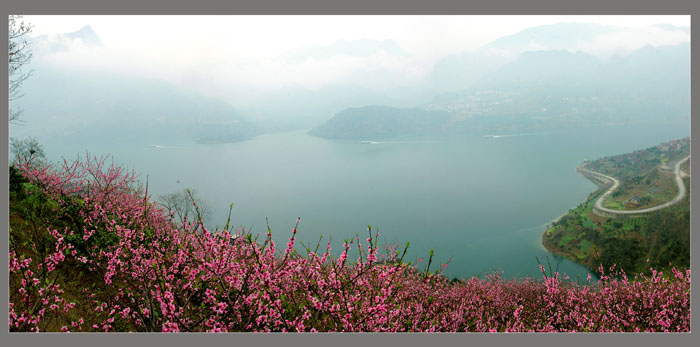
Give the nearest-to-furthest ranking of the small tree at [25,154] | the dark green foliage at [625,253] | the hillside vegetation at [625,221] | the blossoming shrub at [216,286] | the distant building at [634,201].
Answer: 1. the blossoming shrub at [216,286]
2. the small tree at [25,154]
3. the dark green foliage at [625,253]
4. the hillside vegetation at [625,221]
5. the distant building at [634,201]

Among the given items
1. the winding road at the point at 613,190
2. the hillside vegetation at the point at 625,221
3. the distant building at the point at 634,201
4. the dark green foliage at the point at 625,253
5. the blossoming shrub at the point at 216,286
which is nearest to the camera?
the blossoming shrub at the point at 216,286

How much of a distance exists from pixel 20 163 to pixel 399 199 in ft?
55.8

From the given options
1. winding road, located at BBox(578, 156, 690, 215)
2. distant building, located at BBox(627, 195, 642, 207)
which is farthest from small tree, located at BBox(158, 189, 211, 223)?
distant building, located at BBox(627, 195, 642, 207)

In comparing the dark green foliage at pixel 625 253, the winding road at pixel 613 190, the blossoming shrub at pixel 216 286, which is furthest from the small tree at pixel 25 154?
the winding road at pixel 613 190

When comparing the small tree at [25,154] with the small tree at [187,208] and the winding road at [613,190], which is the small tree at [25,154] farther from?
the winding road at [613,190]

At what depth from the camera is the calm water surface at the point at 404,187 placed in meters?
9.66

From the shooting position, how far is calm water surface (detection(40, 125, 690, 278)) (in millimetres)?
9657

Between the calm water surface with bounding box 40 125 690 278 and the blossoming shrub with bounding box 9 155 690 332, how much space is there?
2.36m

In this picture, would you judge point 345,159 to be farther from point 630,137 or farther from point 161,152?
point 630,137

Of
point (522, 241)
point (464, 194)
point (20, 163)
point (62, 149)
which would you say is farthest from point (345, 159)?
point (20, 163)

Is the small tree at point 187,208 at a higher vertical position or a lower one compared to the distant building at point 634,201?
higher

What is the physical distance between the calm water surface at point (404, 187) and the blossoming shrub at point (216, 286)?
236cm

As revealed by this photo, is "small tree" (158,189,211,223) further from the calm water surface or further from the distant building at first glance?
the distant building

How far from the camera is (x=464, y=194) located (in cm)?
2145
